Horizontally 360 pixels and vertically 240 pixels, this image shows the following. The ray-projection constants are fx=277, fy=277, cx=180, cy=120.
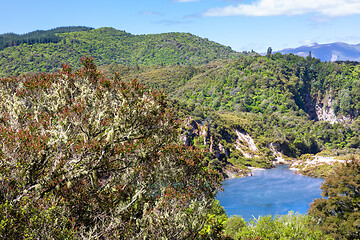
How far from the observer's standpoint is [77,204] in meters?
12.1

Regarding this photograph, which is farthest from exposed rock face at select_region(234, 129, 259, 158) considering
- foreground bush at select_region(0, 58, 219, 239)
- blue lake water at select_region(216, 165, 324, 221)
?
foreground bush at select_region(0, 58, 219, 239)

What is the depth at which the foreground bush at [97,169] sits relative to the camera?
33.2 ft

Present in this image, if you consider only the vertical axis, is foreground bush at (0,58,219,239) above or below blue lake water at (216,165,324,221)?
above

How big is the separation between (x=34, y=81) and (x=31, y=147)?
29.2ft

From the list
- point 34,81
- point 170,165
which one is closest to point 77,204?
point 170,165

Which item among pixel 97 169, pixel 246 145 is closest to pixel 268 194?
pixel 246 145

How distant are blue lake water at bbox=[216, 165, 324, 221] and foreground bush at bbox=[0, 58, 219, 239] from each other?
72.9 meters

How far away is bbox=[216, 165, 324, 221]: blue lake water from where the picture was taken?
9188cm

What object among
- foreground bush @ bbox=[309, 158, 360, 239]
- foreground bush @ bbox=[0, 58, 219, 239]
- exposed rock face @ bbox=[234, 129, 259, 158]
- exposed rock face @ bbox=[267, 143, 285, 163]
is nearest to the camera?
foreground bush @ bbox=[0, 58, 219, 239]

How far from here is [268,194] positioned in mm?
109688

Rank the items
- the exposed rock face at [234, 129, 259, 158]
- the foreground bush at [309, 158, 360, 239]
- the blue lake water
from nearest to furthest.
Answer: the foreground bush at [309, 158, 360, 239] → the blue lake water → the exposed rock face at [234, 129, 259, 158]

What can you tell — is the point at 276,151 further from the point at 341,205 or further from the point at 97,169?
the point at 97,169

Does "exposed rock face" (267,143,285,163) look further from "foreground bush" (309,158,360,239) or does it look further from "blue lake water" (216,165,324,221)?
"foreground bush" (309,158,360,239)

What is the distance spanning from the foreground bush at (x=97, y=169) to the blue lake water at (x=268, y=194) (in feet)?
239
